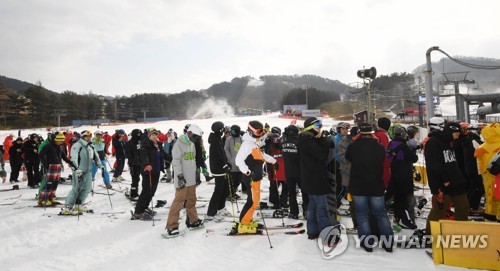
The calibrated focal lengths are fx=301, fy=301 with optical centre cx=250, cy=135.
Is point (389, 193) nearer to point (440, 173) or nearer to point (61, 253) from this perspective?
point (440, 173)

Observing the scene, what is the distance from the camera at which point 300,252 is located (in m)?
4.64

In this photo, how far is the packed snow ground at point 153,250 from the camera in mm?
4262

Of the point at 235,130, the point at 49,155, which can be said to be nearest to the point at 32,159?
the point at 49,155

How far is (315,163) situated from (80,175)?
19.4 ft

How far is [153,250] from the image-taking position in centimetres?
496

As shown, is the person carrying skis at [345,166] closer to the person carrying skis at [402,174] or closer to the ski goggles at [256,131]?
the person carrying skis at [402,174]

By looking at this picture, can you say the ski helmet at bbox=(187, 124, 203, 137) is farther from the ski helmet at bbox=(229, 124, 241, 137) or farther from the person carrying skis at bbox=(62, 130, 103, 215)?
the person carrying skis at bbox=(62, 130, 103, 215)

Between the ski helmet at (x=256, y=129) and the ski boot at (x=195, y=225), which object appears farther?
the ski boot at (x=195, y=225)

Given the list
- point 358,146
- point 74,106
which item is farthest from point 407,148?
point 74,106

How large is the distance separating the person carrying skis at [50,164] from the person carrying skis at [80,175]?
0.58 meters

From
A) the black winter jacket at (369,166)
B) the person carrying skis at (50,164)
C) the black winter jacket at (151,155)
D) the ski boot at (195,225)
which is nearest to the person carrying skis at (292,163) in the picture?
the black winter jacket at (369,166)

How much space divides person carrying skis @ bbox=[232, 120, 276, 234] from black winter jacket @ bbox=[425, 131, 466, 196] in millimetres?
2554

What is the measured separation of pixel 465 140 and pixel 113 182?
452 inches

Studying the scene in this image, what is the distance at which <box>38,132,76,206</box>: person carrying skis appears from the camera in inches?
316
